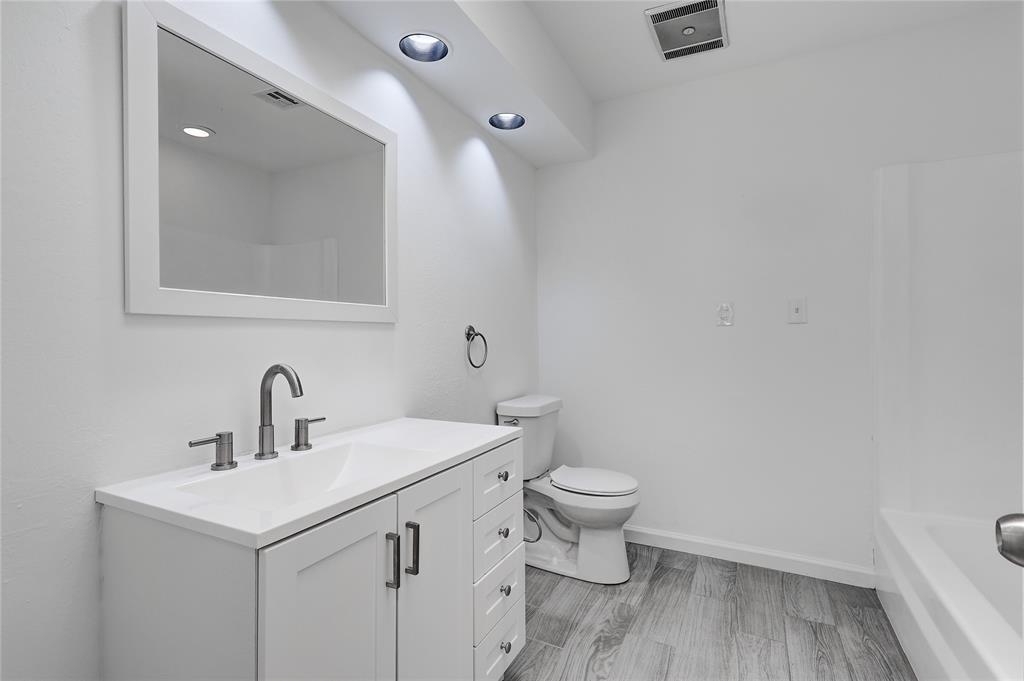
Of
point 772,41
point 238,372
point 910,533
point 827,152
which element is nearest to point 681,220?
point 827,152

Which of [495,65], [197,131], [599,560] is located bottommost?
[599,560]

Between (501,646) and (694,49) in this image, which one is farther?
(694,49)

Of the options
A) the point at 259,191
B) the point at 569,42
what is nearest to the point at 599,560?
the point at 259,191

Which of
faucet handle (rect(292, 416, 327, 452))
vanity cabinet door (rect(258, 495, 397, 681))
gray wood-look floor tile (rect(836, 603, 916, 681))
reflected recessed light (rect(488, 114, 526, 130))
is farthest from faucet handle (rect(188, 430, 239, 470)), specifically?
gray wood-look floor tile (rect(836, 603, 916, 681))

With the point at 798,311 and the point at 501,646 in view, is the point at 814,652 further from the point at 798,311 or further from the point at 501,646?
the point at 798,311

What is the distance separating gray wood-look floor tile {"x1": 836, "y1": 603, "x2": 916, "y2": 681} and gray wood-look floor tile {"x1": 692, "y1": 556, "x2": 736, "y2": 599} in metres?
0.41

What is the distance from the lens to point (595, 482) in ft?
7.61

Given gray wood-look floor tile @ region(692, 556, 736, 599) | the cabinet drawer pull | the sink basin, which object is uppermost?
the sink basin

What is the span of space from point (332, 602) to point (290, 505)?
0.83 feet

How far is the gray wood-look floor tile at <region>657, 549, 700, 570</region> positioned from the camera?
8.11 feet

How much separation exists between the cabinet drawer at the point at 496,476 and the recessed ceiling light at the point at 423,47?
4.39 ft

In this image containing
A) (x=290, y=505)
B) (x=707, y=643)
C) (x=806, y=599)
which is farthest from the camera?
(x=806, y=599)

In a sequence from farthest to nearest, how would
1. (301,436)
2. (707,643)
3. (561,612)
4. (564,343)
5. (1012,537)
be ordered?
(564,343) → (561,612) → (707,643) → (301,436) → (1012,537)

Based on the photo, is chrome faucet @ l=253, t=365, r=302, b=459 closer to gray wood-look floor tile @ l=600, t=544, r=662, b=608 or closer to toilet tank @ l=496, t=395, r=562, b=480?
toilet tank @ l=496, t=395, r=562, b=480
